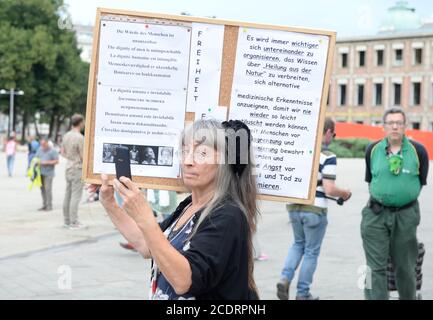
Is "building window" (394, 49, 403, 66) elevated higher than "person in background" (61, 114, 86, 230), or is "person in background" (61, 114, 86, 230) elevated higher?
"building window" (394, 49, 403, 66)

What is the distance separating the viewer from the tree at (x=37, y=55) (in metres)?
66.5

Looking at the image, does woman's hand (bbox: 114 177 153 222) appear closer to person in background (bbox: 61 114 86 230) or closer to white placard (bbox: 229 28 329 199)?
white placard (bbox: 229 28 329 199)

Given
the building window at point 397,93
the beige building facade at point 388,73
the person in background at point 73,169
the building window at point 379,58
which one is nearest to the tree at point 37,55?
the beige building facade at point 388,73

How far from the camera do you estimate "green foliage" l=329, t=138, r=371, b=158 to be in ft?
177

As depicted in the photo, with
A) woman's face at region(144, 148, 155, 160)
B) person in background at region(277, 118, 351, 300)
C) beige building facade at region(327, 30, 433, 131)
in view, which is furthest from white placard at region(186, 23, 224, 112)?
beige building facade at region(327, 30, 433, 131)

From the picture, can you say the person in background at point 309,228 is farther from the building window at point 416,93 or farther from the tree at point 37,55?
the building window at point 416,93

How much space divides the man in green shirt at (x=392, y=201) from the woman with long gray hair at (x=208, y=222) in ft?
11.6

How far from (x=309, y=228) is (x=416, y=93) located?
67.5 meters

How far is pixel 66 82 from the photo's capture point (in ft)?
228

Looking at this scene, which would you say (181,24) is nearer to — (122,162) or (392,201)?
(122,162)

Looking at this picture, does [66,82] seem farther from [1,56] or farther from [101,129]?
[101,129]

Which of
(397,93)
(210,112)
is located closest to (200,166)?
(210,112)

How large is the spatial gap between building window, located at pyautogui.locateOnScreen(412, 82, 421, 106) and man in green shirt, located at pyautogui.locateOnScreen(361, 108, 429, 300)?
67.8 m

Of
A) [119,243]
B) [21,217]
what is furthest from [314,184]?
[21,217]
